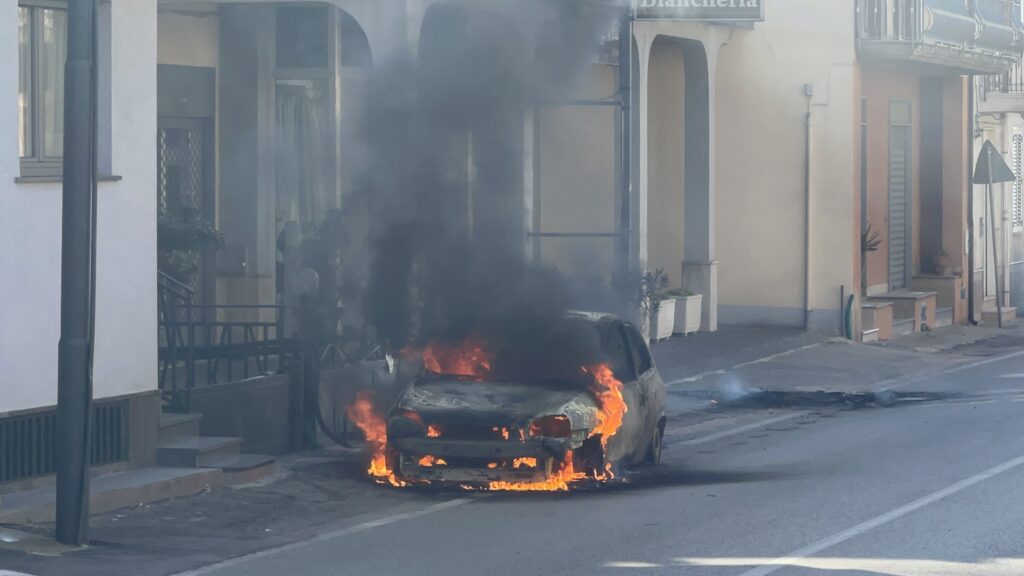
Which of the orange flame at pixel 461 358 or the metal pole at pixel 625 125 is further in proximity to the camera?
the metal pole at pixel 625 125

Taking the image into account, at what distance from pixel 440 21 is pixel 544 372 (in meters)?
5.04

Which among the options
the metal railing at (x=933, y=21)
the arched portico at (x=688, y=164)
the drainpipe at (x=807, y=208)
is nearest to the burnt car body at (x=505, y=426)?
the arched portico at (x=688, y=164)

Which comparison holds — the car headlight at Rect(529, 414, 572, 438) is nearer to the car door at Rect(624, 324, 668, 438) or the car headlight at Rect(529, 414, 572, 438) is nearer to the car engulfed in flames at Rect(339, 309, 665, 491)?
the car engulfed in flames at Rect(339, 309, 665, 491)

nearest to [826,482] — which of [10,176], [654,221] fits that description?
[10,176]

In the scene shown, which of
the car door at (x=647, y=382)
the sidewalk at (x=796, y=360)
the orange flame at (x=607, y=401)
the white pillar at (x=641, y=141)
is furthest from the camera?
the white pillar at (x=641, y=141)

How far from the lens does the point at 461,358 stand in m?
11.5

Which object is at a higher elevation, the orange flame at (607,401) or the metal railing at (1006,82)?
the metal railing at (1006,82)

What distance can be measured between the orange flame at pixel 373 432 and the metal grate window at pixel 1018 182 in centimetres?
2324

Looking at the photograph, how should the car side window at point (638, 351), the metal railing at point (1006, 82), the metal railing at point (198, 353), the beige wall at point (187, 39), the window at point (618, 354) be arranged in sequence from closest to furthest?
the window at point (618, 354)
the car side window at point (638, 351)
the metal railing at point (198, 353)
the beige wall at point (187, 39)
the metal railing at point (1006, 82)

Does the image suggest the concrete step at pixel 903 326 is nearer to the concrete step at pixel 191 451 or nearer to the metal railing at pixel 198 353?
the metal railing at pixel 198 353

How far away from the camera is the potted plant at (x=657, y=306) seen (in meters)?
19.8

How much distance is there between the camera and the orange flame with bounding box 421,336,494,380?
1144cm

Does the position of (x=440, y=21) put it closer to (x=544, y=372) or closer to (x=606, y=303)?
(x=606, y=303)

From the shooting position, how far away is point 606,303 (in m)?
15.2
